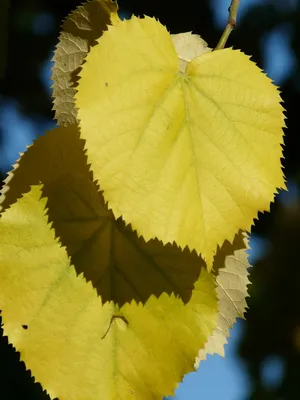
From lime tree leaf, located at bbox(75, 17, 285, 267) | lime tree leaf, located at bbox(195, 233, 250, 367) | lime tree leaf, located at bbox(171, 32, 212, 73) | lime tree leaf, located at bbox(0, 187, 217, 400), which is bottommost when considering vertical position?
lime tree leaf, located at bbox(0, 187, 217, 400)

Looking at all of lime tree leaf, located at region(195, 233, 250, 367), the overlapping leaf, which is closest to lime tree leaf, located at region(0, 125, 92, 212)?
the overlapping leaf

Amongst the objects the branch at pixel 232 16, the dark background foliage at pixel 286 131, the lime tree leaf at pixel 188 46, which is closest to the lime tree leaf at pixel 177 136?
the branch at pixel 232 16

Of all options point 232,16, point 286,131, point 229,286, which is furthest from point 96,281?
point 286,131

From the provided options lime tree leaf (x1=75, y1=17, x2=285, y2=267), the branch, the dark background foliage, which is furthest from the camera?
the dark background foliage

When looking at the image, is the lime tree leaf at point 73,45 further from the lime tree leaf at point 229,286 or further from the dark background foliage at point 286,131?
the dark background foliage at point 286,131

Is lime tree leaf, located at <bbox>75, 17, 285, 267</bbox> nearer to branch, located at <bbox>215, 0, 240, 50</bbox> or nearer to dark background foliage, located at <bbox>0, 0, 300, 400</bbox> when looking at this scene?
branch, located at <bbox>215, 0, 240, 50</bbox>

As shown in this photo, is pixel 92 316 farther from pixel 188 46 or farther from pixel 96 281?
pixel 188 46
